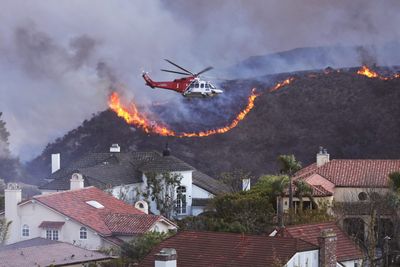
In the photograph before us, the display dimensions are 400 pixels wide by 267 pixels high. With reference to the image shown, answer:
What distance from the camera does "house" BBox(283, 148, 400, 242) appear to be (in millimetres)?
79581

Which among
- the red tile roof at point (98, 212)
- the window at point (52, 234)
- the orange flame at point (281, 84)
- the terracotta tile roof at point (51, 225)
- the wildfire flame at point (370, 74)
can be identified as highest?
the wildfire flame at point (370, 74)

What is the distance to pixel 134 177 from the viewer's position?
96.3m

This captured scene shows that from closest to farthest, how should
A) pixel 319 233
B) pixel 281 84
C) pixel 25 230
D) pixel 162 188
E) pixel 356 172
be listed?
pixel 319 233 → pixel 25 230 → pixel 356 172 → pixel 162 188 → pixel 281 84

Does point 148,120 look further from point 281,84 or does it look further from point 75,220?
point 75,220

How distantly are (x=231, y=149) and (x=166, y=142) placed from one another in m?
6.69

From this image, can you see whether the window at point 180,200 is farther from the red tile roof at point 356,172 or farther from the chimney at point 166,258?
the chimney at point 166,258

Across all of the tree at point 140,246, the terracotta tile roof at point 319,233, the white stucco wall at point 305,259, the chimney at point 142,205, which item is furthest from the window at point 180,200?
the white stucco wall at point 305,259

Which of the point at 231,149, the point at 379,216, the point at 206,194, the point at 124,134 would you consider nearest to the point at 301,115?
the point at 231,149

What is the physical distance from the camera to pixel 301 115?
410 feet

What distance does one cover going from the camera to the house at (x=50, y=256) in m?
57.9

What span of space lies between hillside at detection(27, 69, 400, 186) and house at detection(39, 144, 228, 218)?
826cm

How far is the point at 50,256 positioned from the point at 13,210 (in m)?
17.0

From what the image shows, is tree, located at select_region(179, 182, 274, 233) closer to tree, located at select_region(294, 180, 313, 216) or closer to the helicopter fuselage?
tree, located at select_region(294, 180, 313, 216)

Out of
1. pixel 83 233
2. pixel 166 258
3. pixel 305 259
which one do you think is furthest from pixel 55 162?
pixel 166 258
